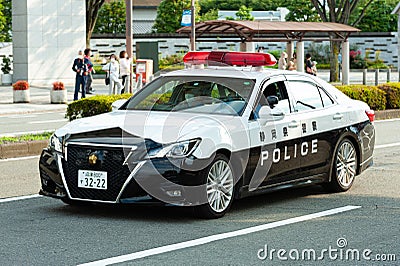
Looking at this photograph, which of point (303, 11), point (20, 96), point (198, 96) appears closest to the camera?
point (198, 96)

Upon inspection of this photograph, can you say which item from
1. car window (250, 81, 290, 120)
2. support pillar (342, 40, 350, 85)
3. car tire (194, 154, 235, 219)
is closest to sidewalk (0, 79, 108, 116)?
support pillar (342, 40, 350, 85)

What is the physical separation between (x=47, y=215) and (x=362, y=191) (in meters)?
4.05

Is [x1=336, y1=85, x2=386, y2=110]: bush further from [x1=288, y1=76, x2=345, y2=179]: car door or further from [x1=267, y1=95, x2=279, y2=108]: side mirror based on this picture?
[x1=267, y1=95, x2=279, y2=108]: side mirror

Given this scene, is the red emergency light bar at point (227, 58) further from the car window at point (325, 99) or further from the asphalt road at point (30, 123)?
Result: the asphalt road at point (30, 123)

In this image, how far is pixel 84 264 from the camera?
6.74 meters

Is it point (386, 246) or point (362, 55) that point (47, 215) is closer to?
point (386, 246)

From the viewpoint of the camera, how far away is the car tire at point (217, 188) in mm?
8500

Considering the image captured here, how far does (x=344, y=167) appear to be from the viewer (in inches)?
413

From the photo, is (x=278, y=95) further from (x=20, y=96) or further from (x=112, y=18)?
(x=112, y=18)

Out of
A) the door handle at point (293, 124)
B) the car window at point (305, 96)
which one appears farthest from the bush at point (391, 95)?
the door handle at point (293, 124)

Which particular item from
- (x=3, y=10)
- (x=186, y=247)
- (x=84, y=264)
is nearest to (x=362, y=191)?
(x=186, y=247)

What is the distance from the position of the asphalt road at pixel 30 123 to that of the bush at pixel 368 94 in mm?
7333

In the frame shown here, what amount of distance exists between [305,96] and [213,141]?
208 centimetres

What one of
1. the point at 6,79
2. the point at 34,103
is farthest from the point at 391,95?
the point at 6,79
